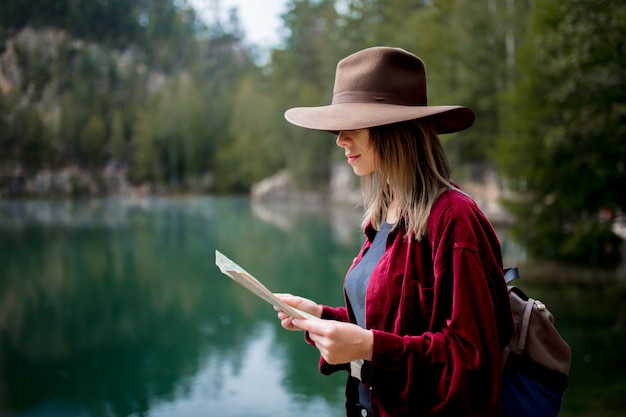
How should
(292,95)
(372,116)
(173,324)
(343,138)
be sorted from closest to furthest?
(372,116) < (343,138) < (173,324) < (292,95)

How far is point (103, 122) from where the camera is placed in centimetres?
1330

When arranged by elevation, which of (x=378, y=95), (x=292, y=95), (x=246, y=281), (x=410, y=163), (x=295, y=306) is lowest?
(x=295, y=306)

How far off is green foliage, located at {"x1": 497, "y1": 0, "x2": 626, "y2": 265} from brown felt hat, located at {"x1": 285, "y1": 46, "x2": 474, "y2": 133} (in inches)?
181

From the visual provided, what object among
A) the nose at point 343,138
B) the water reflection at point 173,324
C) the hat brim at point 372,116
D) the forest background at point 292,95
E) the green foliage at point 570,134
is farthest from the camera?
the forest background at point 292,95

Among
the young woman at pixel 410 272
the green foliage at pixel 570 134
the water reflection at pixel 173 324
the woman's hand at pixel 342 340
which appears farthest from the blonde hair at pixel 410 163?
the green foliage at pixel 570 134

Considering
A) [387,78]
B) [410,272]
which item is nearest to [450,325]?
[410,272]

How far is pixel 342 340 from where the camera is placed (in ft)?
3.01

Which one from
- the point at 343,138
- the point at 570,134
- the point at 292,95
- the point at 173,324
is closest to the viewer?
the point at 343,138

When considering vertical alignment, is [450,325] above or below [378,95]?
below

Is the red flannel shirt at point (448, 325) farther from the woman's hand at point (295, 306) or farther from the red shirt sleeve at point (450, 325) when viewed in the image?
the woman's hand at point (295, 306)

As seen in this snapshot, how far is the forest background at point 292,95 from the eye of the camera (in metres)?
6.77

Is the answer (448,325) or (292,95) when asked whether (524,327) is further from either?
(292,95)

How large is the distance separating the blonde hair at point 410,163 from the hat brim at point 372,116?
0.14 feet

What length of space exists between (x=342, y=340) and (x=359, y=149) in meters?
0.39
